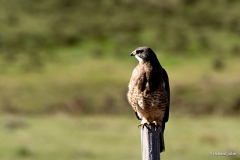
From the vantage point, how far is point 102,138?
18.0 meters

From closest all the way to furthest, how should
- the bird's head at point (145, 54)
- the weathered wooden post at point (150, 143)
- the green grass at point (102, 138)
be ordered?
A: the weathered wooden post at point (150, 143) → the bird's head at point (145, 54) → the green grass at point (102, 138)

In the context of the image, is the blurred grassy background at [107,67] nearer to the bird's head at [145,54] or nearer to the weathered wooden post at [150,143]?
the bird's head at [145,54]

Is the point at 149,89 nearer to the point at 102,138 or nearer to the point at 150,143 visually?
the point at 150,143

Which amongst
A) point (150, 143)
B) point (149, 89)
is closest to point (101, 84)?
point (149, 89)

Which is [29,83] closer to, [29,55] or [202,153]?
[29,55]

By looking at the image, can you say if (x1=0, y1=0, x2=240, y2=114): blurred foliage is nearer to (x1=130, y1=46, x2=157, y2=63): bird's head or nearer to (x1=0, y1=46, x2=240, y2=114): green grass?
(x1=0, y1=46, x2=240, y2=114): green grass

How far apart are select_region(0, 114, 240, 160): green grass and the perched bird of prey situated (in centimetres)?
859

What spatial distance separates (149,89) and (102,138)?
1140 cm

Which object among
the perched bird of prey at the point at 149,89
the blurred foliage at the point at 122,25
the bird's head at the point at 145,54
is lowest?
the perched bird of prey at the point at 149,89

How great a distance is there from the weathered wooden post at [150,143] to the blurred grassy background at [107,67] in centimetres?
1045

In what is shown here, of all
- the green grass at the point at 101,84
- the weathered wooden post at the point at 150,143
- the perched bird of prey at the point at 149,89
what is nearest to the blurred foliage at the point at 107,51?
the green grass at the point at 101,84

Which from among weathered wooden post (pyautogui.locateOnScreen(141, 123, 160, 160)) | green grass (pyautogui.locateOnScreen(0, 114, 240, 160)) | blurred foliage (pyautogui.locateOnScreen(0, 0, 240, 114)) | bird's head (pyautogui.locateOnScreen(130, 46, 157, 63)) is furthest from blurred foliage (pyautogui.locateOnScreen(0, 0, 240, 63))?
weathered wooden post (pyautogui.locateOnScreen(141, 123, 160, 160))

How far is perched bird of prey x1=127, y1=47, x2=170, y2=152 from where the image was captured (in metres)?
6.73

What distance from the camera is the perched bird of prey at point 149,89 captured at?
6.73 metres
